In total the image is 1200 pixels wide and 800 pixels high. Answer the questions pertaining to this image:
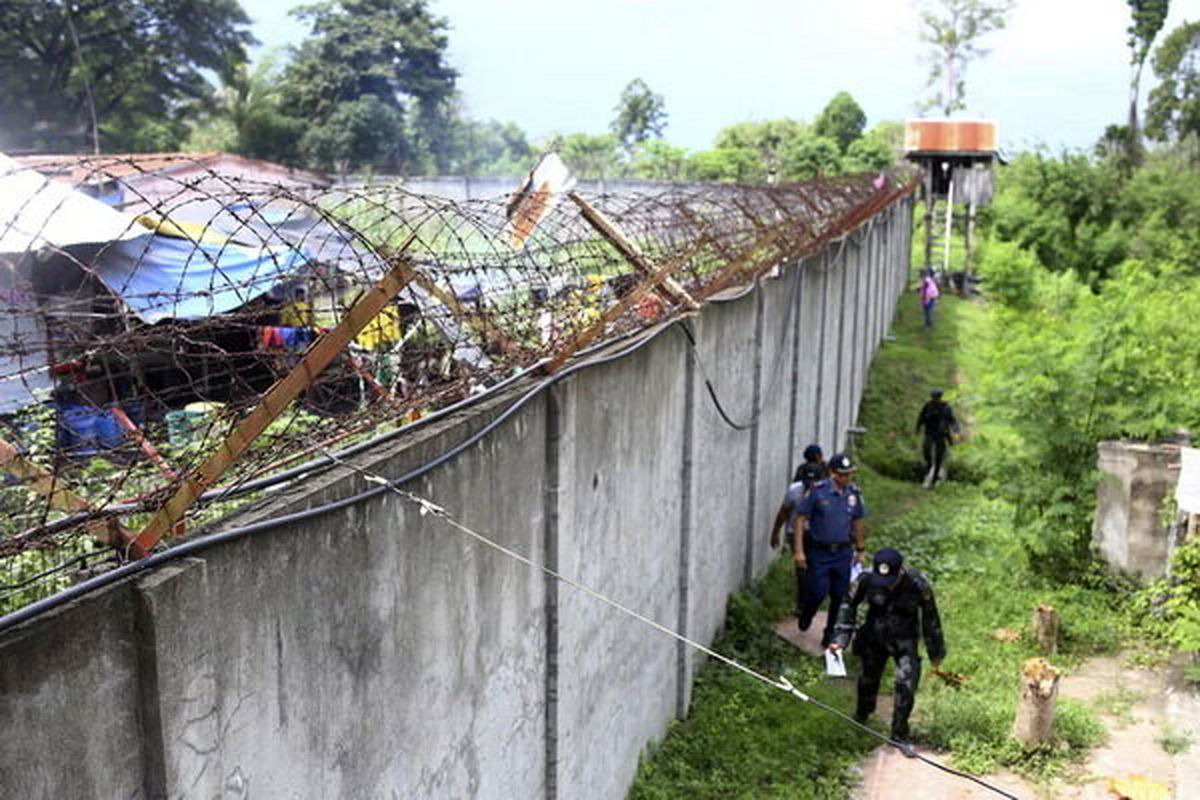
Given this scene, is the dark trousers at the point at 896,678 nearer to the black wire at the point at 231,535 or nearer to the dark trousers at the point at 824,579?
the dark trousers at the point at 824,579

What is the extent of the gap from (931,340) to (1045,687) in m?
16.2

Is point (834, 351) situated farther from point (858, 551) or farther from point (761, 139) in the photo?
point (761, 139)

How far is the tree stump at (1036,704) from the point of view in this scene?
6402 mm

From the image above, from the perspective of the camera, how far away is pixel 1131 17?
54938 millimetres

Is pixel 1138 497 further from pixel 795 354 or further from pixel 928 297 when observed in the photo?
pixel 928 297

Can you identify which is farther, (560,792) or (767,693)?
(767,693)

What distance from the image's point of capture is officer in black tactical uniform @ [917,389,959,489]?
13055 millimetres

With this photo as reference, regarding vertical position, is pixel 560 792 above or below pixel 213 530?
below

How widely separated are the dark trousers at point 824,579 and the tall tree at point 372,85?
123ft

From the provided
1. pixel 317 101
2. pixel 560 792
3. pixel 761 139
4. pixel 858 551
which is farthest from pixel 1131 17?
pixel 560 792

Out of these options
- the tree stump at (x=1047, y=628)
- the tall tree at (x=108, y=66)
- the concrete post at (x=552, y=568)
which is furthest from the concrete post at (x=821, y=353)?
the tall tree at (x=108, y=66)

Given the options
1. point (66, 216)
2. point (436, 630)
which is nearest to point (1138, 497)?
point (436, 630)

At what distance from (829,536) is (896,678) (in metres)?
1.39

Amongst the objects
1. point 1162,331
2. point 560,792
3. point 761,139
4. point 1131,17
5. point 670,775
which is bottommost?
point 670,775
